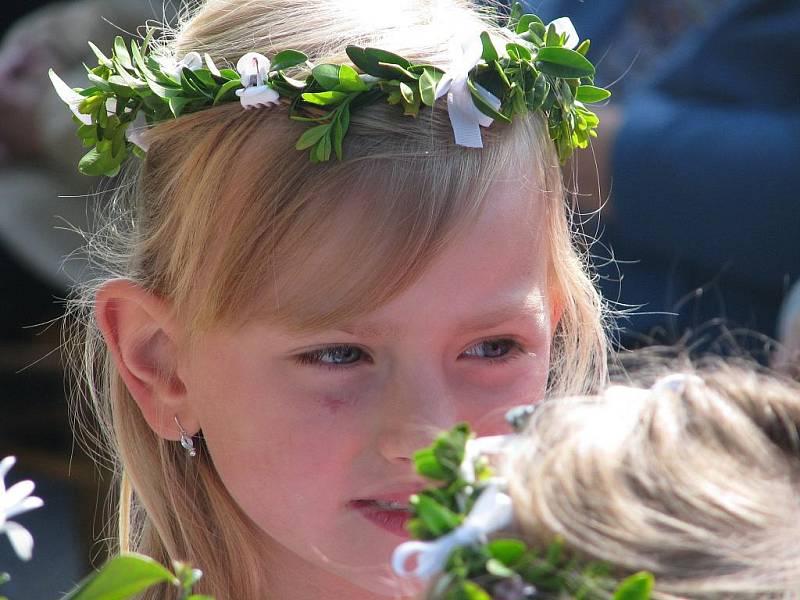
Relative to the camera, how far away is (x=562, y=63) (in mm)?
1432

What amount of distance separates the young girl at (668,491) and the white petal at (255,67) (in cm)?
61

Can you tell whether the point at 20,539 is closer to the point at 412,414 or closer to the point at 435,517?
the point at 435,517

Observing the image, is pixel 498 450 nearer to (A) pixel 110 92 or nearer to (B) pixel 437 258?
(B) pixel 437 258

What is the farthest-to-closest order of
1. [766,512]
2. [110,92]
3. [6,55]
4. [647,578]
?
[6,55], [110,92], [766,512], [647,578]

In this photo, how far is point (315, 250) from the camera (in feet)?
4.38

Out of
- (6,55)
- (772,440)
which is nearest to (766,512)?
(772,440)

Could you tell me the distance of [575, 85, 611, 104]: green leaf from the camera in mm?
1511

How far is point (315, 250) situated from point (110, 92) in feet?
1.20

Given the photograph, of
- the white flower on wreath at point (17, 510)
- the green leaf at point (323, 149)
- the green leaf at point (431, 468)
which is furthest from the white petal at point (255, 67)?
the green leaf at point (431, 468)

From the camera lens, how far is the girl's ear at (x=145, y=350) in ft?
4.93

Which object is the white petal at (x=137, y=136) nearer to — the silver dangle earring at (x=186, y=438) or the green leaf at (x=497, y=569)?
the silver dangle earring at (x=186, y=438)

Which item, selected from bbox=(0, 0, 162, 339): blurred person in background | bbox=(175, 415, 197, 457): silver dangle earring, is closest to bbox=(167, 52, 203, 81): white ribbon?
bbox=(175, 415, 197, 457): silver dangle earring

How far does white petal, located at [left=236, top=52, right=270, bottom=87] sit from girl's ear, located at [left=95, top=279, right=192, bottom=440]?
0.32 m

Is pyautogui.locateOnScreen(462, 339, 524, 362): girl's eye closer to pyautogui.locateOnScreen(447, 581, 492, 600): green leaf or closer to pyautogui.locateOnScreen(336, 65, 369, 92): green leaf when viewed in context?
pyautogui.locateOnScreen(336, 65, 369, 92): green leaf
